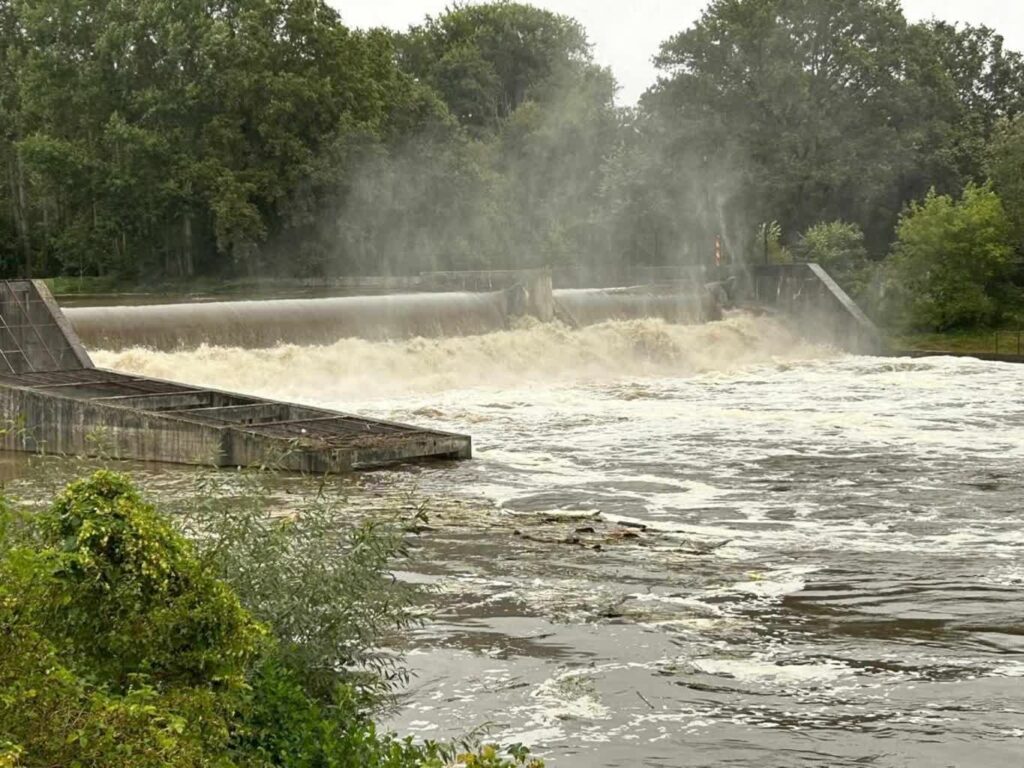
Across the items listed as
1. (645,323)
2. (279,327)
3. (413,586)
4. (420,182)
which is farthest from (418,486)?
(420,182)

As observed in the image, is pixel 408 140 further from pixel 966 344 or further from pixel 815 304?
pixel 966 344

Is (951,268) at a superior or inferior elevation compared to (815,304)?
superior

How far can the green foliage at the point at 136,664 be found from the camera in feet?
17.2

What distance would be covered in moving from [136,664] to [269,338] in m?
24.1

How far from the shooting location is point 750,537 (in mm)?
14156

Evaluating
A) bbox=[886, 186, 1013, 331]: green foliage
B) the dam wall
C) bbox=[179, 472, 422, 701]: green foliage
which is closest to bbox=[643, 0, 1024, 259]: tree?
bbox=[886, 186, 1013, 331]: green foliage

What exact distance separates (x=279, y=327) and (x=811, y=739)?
75.8 feet

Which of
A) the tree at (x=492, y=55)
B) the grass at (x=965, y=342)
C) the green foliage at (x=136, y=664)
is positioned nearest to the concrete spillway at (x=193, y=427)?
the green foliage at (x=136, y=664)

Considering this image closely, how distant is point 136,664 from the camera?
5.94 meters

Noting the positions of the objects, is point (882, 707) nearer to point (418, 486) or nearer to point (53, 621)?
point (53, 621)

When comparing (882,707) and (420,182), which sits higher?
(420,182)

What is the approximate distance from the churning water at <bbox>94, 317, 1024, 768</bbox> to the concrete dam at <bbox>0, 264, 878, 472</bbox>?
1178mm

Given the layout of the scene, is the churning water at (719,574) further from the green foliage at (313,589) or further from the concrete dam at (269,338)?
the concrete dam at (269,338)

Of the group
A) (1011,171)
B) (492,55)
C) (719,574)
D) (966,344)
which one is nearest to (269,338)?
(719,574)
